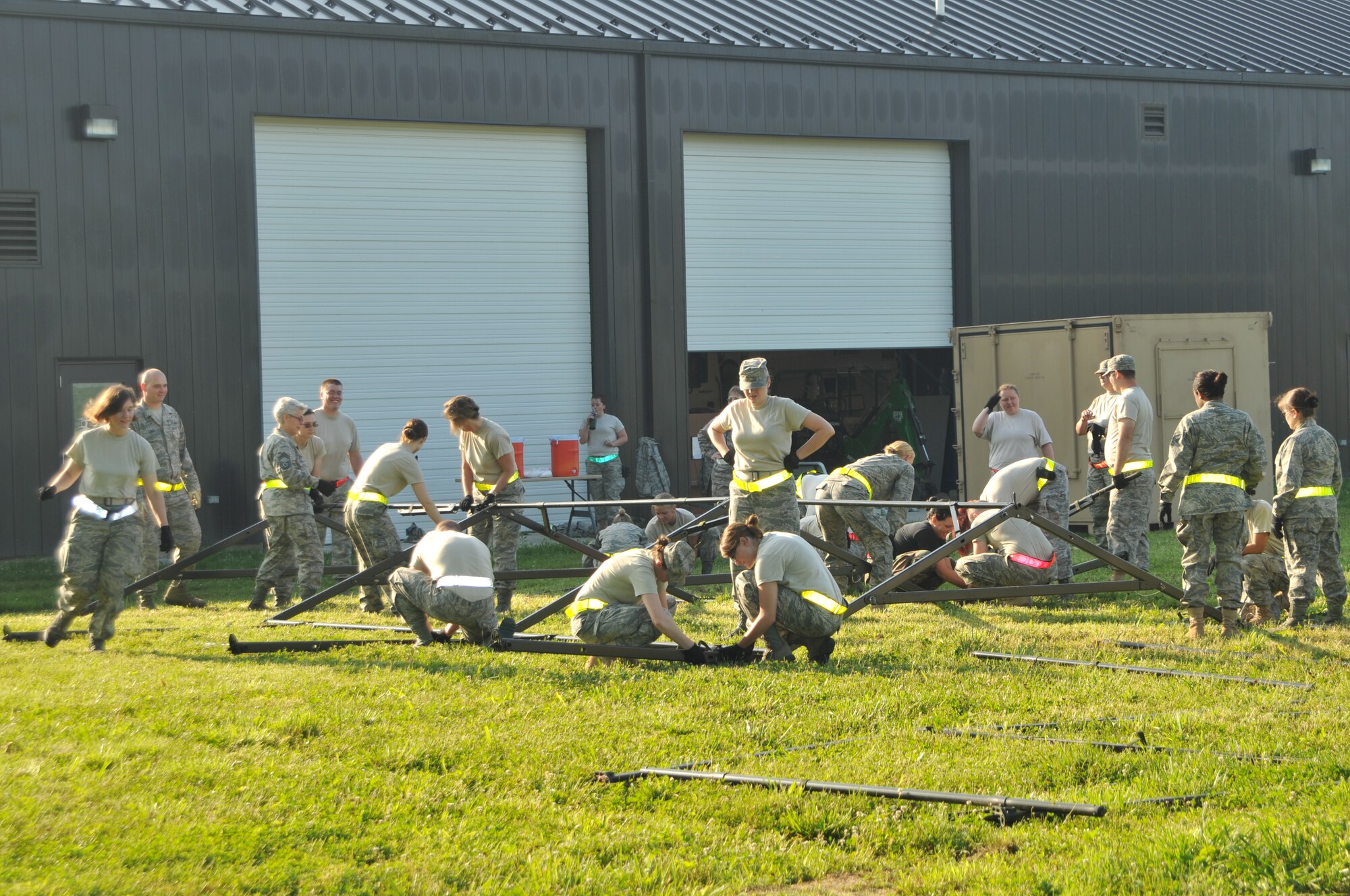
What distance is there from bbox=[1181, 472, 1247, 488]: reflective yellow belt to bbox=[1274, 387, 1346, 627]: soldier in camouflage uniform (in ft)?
1.50

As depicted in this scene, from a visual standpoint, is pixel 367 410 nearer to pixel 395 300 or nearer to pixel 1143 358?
pixel 395 300

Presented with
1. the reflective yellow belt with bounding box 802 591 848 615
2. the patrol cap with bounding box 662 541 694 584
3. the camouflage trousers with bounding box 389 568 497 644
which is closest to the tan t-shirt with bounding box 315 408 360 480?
the camouflage trousers with bounding box 389 568 497 644

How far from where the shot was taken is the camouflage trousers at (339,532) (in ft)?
40.4

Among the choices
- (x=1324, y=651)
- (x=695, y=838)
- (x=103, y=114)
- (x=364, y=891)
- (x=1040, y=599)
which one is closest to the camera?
(x=364, y=891)

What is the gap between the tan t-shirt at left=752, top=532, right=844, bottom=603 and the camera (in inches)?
324

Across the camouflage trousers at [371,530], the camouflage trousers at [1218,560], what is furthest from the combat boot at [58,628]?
the camouflage trousers at [1218,560]

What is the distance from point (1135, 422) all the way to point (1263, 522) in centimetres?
153

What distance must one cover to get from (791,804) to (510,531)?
6.05 meters

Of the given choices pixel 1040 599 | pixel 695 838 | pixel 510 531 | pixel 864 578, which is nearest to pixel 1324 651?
pixel 1040 599

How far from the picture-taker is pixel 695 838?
5141 mm

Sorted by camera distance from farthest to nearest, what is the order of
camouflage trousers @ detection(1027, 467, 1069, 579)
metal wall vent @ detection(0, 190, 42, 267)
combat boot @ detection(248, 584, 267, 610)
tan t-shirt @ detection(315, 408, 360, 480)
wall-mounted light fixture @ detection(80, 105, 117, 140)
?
wall-mounted light fixture @ detection(80, 105, 117, 140)
metal wall vent @ detection(0, 190, 42, 267)
tan t-shirt @ detection(315, 408, 360, 480)
camouflage trousers @ detection(1027, 467, 1069, 579)
combat boot @ detection(248, 584, 267, 610)

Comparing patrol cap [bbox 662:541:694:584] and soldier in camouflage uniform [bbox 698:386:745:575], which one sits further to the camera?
soldier in camouflage uniform [bbox 698:386:745:575]

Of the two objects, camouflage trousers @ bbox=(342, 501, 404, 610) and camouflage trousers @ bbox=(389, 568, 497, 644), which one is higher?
camouflage trousers @ bbox=(342, 501, 404, 610)

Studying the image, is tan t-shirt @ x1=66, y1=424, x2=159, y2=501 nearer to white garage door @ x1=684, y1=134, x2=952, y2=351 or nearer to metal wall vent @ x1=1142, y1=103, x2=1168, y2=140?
white garage door @ x1=684, y1=134, x2=952, y2=351
